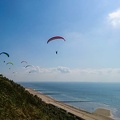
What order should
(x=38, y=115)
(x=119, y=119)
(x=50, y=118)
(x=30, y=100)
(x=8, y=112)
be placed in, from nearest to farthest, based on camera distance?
(x=8, y=112)
(x=38, y=115)
(x=50, y=118)
(x=30, y=100)
(x=119, y=119)

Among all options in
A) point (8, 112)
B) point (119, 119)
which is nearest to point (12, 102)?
point (8, 112)

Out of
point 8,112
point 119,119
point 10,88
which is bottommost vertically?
point 119,119

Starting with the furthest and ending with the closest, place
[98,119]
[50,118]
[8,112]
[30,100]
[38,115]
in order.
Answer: [98,119] → [30,100] → [50,118] → [38,115] → [8,112]

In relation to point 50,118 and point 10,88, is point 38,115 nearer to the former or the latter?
point 50,118

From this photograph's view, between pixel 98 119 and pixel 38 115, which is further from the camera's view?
pixel 98 119

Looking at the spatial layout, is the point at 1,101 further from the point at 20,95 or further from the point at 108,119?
the point at 108,119

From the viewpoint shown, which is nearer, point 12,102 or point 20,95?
point 12,102

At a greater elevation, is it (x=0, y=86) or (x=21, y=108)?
(x=0, y=86)

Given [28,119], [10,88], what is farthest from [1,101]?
[10,88]

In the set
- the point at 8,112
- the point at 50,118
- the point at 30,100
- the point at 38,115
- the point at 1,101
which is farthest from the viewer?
the point at 30,100
